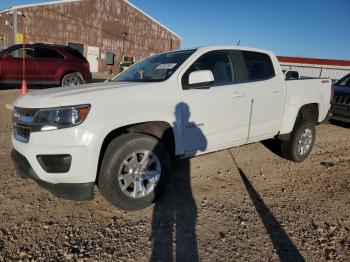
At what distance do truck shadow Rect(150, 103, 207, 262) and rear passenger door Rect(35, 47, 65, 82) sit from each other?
9294 mm

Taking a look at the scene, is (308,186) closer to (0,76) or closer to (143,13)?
(0,76)

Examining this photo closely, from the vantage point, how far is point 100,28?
28922 mm

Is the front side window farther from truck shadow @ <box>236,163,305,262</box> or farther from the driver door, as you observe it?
truck shadow @ <box>236,163,305,262</box>

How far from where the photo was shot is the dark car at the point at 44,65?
11.6 metres

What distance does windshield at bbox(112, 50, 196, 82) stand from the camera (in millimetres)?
3982

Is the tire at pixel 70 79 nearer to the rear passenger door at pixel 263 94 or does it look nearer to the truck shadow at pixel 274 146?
the truck shadow at pixel 274 146

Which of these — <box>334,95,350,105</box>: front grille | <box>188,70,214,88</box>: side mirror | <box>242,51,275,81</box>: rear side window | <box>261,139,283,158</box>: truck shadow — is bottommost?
<box>261,139,283,158</box>: truck shadow

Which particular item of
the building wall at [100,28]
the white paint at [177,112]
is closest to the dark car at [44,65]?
the white paint at [177,112]

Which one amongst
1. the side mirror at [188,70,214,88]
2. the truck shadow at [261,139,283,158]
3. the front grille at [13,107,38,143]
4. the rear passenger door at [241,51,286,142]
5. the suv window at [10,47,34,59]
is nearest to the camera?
the front grille at [13,107,38,143]

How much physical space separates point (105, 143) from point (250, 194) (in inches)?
81.2

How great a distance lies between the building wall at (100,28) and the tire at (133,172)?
24.4 meters

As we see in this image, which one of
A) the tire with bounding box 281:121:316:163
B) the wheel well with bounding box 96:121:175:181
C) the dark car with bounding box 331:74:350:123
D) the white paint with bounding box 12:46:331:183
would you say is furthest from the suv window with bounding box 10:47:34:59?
the dark car with bounding box 331:74:350:123

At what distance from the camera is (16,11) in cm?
2372

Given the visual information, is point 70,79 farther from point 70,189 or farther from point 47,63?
point 70,189
